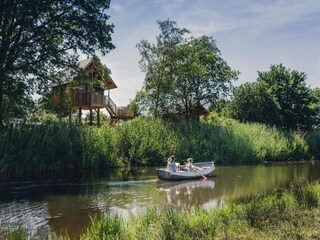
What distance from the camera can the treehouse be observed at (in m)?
28.5

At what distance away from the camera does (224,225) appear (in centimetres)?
838

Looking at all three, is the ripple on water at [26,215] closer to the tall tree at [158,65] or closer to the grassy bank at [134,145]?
Result: the grassy bank at [134,145]

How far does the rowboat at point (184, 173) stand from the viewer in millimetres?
22500

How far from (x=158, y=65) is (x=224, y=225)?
1208 inches

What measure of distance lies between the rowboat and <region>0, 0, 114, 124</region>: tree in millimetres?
10700

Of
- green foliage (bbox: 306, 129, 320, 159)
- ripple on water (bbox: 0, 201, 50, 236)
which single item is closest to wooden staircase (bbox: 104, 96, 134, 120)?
green foliage (bbox: 306, 129, 320, 159)

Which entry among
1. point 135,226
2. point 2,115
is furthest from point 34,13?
point 135,226

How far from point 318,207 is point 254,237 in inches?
147

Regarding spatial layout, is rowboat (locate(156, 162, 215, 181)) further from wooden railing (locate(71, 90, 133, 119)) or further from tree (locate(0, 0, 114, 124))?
wooden railing (locate(71, 90, 133, 119))

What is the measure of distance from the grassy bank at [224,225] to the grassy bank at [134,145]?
15.3 meters

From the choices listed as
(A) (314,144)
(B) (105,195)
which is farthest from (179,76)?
(B) (105,195)

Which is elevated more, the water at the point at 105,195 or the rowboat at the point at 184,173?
the rowboat at the point at 184,173

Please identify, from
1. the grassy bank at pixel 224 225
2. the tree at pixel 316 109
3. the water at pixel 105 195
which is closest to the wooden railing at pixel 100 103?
the water at pixel 105 195

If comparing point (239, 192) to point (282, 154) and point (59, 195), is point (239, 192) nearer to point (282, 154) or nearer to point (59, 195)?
point (59, 195)
